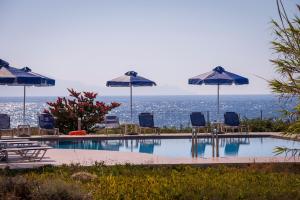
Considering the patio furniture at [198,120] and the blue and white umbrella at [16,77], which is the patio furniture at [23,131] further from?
the patio furniture at [198,120]

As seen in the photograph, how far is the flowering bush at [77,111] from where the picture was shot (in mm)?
19844

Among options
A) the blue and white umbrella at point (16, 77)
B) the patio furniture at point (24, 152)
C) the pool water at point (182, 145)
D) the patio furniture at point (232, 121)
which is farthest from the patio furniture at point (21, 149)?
the patio furniture at point (232, 121)

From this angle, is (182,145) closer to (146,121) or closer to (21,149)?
(146,121)

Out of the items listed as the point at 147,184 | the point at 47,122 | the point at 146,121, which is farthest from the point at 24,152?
the point at 146,121

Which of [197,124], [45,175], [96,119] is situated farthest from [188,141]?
[45,175]

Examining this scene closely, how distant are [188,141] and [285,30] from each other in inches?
486

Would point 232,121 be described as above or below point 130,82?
below

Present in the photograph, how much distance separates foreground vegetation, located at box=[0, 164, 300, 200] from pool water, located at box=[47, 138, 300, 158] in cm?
509

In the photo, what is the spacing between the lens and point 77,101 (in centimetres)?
2036

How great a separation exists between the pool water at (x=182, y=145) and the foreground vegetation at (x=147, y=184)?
509 centimetres

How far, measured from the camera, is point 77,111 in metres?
19.9

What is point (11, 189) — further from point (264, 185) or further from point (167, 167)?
point (167, 167)

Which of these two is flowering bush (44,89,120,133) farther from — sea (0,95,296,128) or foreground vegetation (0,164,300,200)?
foreground vegetation (0,164,300,200)

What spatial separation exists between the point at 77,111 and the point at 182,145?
13.2 feet
